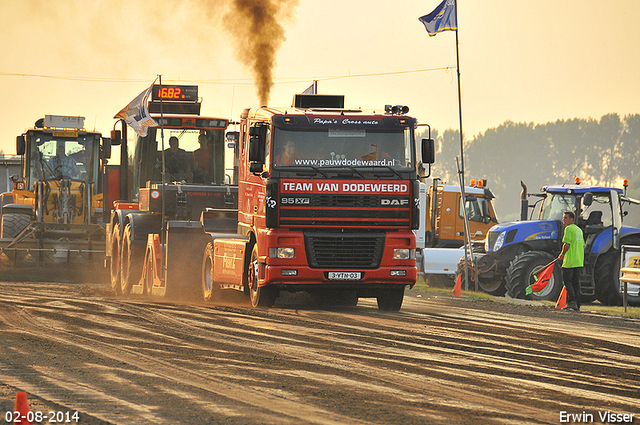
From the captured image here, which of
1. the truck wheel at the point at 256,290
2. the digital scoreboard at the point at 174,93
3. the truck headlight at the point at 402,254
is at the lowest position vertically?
the truck wheel at the point at 256,290

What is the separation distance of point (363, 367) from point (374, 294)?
6.78 meters

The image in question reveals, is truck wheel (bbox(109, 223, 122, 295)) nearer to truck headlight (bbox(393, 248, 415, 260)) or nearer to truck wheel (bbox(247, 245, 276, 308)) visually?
truck wheel (bbox(247, 245, 276, 308))

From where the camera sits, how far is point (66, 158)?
2655cm

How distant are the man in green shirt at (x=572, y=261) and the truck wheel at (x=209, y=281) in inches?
250

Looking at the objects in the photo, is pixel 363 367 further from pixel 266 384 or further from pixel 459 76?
pixel 459 76

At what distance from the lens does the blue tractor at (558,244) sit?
2067cm

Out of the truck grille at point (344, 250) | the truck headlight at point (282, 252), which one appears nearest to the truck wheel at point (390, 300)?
the truck grille at point (344, 250)

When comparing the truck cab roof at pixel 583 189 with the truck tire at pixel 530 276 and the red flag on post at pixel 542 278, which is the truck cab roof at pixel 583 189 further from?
the red flag on post at pixel 542 278

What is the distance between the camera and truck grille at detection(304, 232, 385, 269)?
15.2 m

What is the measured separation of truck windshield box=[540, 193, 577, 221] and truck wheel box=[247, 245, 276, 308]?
851 cm

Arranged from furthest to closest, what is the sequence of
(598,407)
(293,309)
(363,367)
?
(293,309) → (363,367) → (598,407)

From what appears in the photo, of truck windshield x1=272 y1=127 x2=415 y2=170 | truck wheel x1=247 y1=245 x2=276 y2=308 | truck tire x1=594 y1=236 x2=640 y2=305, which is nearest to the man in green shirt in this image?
truck tire x1=594 y1=236 x2=640 y2=305

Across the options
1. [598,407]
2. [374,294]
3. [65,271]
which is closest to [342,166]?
[374,294]

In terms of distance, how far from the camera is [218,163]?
2081 cm
